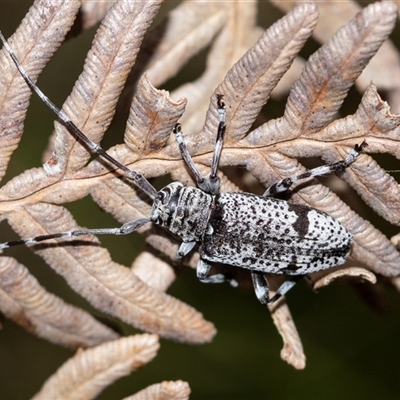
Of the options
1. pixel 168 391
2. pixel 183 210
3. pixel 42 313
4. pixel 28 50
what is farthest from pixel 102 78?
pixel 168 391

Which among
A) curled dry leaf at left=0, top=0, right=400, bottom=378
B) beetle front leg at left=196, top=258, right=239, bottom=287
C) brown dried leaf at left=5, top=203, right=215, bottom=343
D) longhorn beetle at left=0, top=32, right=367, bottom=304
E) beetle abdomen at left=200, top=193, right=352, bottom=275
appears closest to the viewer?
curled dry leaf at left=0, top=0, right=400, bottom=378

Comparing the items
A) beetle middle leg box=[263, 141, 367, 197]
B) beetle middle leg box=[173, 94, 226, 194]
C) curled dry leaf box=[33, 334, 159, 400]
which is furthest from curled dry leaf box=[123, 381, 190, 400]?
beetle middle leg box=[263, 141, 367, 197]

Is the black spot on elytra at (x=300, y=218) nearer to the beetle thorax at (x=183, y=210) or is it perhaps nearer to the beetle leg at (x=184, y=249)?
the beetle thorax at (x=183, y=210)

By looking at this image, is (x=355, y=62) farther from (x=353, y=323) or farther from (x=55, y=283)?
(x=55, y=283)

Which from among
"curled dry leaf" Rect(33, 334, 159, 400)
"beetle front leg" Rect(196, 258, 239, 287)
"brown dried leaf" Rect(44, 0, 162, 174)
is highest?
"brown dried leaf" Rect(44, 0, 162, 174)

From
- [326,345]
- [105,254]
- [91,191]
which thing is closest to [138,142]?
[91,191]

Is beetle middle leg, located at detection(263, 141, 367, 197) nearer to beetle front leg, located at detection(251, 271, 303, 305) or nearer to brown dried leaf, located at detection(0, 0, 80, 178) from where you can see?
beetle front leg, located at detection(251, 271, 303, 305)
